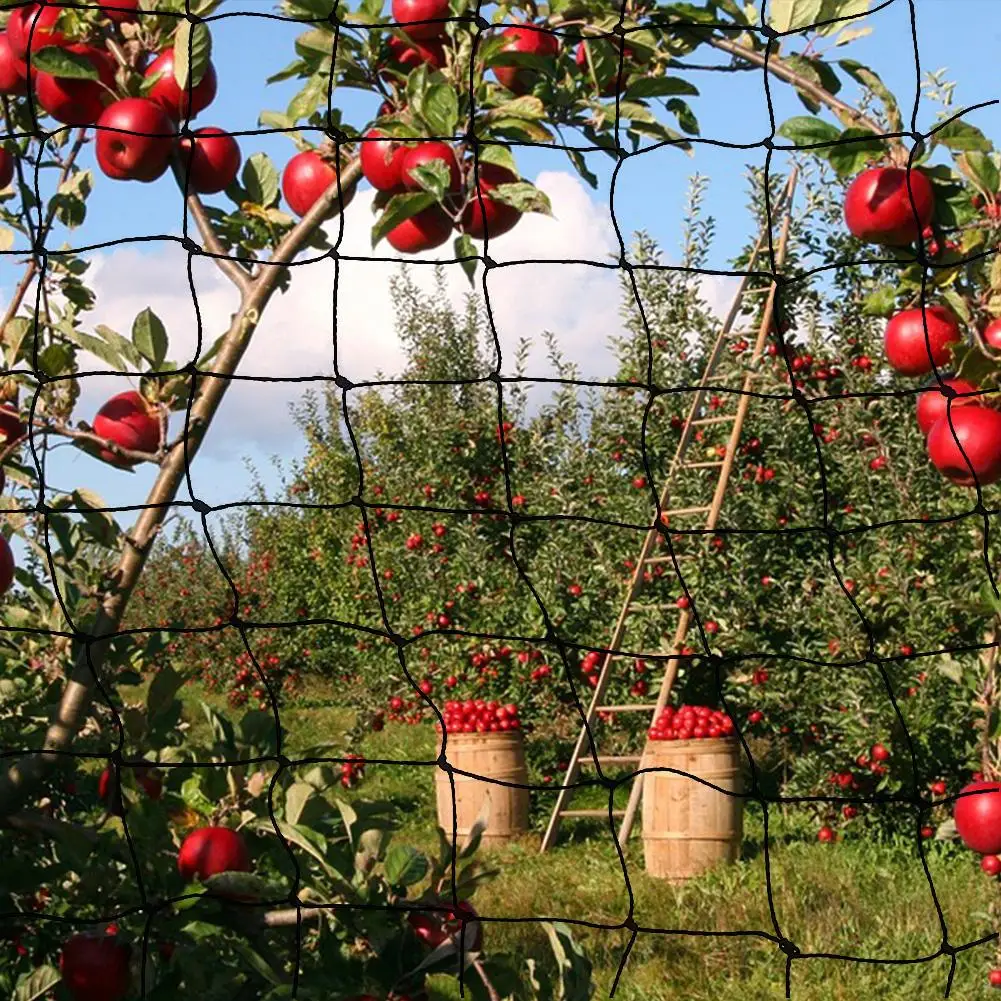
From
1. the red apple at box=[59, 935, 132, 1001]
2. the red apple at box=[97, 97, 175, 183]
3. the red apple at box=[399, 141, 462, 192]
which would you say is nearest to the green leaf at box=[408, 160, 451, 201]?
the red apple at box=[399, 141, 462, 192]

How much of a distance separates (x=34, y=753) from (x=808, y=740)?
4175 millimetres

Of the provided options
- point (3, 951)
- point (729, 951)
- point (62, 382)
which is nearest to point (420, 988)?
point (3, 951)

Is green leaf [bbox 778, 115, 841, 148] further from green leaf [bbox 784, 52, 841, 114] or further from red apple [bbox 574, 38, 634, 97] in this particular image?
red apple [bbox 574, 38, 634, 97]

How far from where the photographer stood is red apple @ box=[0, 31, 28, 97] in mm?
1462

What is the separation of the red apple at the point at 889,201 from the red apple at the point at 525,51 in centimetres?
37

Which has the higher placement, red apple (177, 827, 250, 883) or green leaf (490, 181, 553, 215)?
green leaf (490, 181, 553, 215)

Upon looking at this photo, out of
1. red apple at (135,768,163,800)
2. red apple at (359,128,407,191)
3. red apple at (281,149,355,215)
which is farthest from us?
red apple at (135,768,163,800)

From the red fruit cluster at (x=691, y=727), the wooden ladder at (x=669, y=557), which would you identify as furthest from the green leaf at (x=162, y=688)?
the wooden ladder at (x=669, y=557)

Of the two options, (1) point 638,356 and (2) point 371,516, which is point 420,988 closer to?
(1) point 638,356

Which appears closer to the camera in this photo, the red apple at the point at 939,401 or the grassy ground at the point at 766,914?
the red apple at the point at 939,401

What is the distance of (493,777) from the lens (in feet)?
16.8

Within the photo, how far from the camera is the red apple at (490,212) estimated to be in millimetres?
1379

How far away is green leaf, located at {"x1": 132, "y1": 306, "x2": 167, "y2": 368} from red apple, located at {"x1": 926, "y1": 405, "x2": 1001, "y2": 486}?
0.88m

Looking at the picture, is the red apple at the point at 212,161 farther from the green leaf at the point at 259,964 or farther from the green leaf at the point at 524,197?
the green leaf at the point at 259,964
